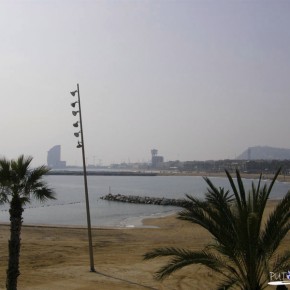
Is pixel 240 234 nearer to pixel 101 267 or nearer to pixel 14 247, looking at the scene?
pixel 14 247

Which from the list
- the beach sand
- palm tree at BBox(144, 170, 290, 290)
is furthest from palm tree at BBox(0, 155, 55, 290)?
palm tree at BBox(144, 170, 290, 290)

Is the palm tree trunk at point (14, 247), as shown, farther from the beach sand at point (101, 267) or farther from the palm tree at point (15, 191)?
the beach sand at point (101, 267)

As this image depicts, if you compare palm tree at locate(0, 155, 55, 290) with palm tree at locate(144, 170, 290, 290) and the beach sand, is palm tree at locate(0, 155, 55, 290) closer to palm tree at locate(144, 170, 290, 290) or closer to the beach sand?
the beach sand

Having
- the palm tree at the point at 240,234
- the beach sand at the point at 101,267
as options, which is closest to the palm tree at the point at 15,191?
the beach sand at the point at 101,267

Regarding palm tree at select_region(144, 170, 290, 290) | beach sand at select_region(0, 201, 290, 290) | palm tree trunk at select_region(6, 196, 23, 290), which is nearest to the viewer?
palm tree at select_region(144, 170, 290, 290)

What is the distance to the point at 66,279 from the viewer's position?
1503 cm

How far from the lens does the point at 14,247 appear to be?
35.5 feet

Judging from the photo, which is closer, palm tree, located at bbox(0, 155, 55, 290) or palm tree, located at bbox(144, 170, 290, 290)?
palm tree, located at bbox(144, 170, 290, 290)

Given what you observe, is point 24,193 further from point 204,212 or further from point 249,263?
point 249,263

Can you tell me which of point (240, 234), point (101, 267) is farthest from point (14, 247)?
point (101, 267)

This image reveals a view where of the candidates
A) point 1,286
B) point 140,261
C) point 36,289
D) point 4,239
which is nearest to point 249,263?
point 36,289

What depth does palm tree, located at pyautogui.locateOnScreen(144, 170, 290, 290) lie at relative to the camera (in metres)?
8.41

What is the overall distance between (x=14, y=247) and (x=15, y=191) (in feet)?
4.67

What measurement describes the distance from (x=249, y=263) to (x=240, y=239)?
0.55 m
